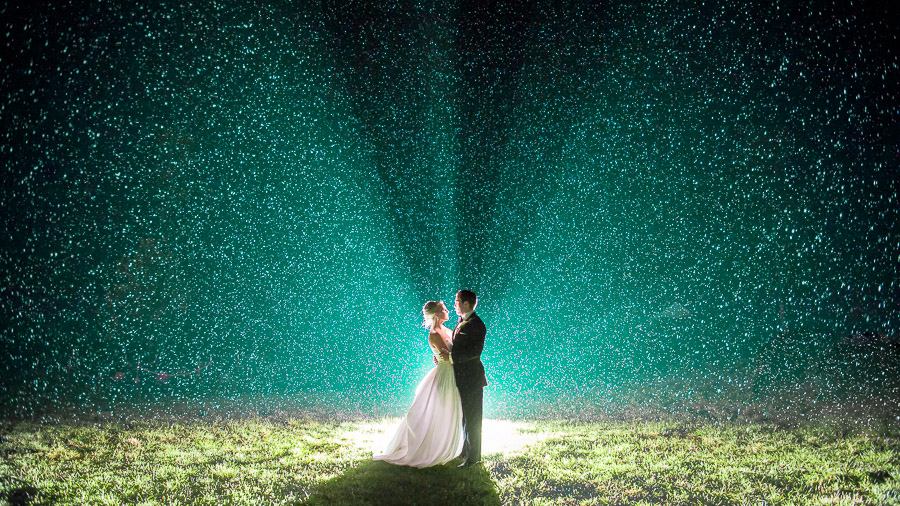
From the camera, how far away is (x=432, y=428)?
4.76 m

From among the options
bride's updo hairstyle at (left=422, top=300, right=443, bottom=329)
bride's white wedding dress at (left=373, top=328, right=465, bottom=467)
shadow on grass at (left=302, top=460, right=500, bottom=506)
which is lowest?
shadow on grass at (left=302, top=460, right=500, bottom=506)

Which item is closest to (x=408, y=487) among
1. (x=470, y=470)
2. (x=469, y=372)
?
(x=470, y=470)

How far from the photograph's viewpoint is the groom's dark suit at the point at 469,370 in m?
4.75

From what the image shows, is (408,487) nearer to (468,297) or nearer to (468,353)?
(468,353)

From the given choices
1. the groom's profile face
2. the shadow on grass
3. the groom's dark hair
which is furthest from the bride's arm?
the shadow on grass

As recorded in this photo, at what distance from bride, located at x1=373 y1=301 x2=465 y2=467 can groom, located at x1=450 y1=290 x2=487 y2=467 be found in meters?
0.15

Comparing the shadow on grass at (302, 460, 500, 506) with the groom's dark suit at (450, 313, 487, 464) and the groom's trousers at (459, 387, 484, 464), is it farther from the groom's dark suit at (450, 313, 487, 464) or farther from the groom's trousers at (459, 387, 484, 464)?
the groom's dark suit at (450, 313, 487, 464)

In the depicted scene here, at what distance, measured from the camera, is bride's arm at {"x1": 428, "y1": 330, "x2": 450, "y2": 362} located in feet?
16.5

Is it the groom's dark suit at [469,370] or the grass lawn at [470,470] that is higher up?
the groom's dark suit at [469,370]

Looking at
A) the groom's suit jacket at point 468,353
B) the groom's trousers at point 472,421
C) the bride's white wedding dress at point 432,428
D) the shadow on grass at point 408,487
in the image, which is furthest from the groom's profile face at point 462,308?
the shadow on grass at point 408,487

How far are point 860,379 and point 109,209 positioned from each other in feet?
81.0

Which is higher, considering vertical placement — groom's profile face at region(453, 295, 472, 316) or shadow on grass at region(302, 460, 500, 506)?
groom's profile face at region(453, 295, 472, 316)

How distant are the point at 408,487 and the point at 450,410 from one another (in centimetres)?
108

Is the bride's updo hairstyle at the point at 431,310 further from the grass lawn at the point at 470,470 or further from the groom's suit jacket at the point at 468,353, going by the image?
the grass lawn at the point at 470,470
